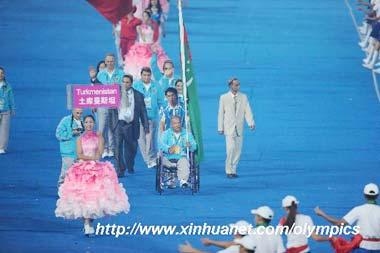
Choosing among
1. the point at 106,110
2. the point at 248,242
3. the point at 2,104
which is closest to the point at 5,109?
the point at 2,104

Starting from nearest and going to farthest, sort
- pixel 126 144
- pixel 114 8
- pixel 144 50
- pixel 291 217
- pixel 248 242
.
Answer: pixel 248 242 → pixel 291 217 → pixel 126 144 → pixel 114 8 → pixel 144 50

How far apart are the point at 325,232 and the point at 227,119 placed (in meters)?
4.23

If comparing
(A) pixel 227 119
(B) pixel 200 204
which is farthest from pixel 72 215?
(A) pixel 227 119

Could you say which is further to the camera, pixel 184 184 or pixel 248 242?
pixel 184 184

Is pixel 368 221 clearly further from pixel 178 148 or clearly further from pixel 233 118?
pixel 233 118

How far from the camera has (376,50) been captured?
107 feet

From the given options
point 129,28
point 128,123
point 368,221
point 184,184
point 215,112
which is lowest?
point 184,184

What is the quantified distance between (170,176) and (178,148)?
460 mm

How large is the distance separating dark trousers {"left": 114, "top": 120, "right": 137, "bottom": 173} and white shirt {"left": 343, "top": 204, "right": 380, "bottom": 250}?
22.8 feet

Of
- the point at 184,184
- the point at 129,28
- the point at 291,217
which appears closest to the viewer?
the point at 291,217

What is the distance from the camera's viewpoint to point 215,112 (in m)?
28.5

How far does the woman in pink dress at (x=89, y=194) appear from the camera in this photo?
802 inches

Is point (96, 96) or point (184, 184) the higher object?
point (96, 96)

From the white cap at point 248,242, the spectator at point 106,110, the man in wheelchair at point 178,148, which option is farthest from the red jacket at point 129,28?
the white cap at point 248,242
